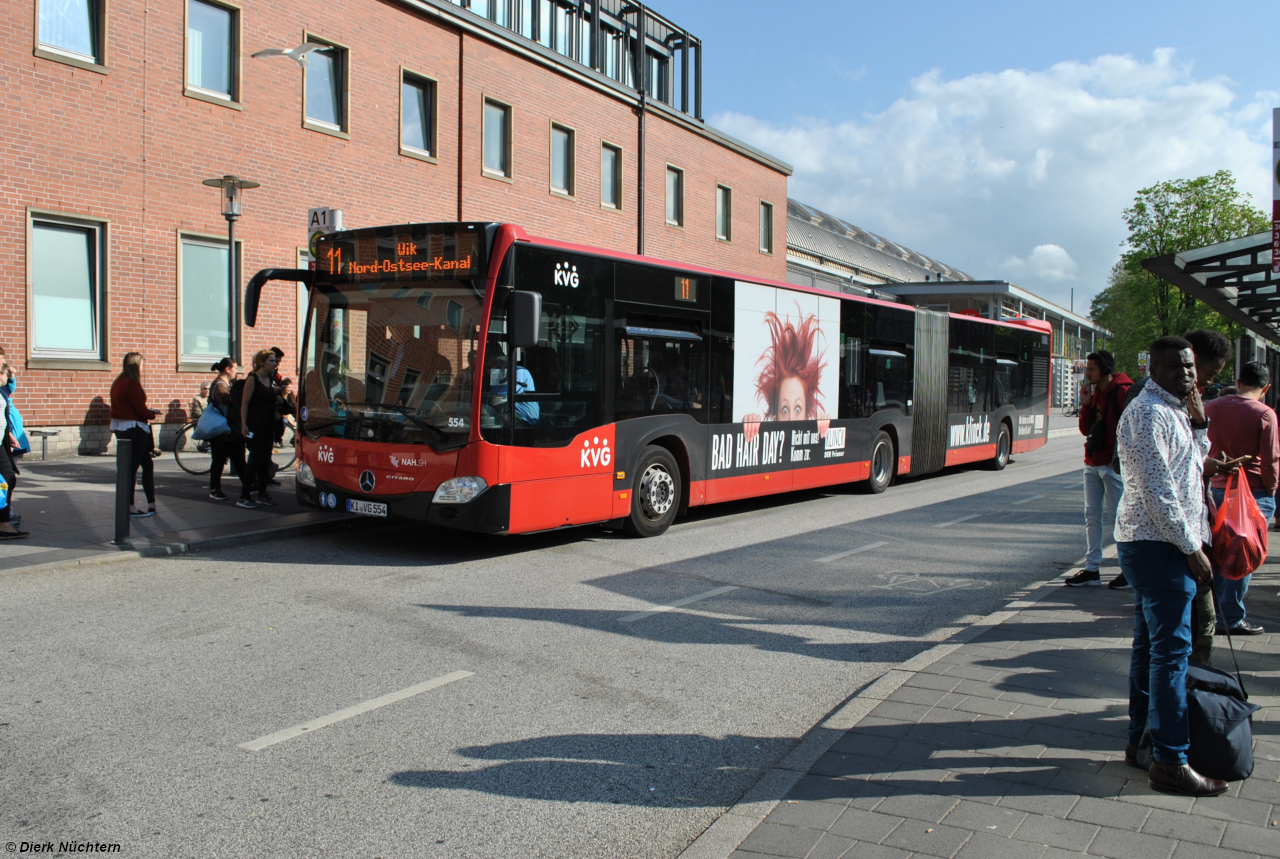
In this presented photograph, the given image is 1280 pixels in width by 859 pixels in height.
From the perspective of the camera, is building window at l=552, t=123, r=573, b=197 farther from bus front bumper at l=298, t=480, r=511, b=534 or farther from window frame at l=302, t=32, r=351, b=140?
bus front bumper at l=298, t=480, r=511, b=534

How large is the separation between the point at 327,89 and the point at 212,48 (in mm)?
2435

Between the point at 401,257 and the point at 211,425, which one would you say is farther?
the point at 211,425

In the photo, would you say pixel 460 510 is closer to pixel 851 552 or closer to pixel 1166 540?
pixel 851 552

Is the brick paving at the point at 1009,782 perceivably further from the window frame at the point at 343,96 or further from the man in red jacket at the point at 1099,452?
the window frame at the point at 343,96

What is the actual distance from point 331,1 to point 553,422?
13531mm

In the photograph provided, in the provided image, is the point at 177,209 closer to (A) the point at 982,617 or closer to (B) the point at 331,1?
(B) the point at 331,1

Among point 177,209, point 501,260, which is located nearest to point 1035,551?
point 501,260

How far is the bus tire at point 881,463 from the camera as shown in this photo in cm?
1502

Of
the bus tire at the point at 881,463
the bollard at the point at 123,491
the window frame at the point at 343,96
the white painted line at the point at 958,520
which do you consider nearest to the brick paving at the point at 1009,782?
the white painted line at the point at 958,520

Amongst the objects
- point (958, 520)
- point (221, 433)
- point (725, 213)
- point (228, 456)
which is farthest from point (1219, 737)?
point (725, 213)

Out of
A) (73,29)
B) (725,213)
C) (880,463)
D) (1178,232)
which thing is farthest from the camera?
(1178,232)

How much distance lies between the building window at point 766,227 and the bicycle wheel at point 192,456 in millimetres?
22898

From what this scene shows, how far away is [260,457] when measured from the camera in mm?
11367

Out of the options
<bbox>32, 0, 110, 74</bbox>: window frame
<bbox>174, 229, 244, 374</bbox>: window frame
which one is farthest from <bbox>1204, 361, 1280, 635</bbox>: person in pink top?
<bbox>32, 0, 110, 74</bbox>: window frame
